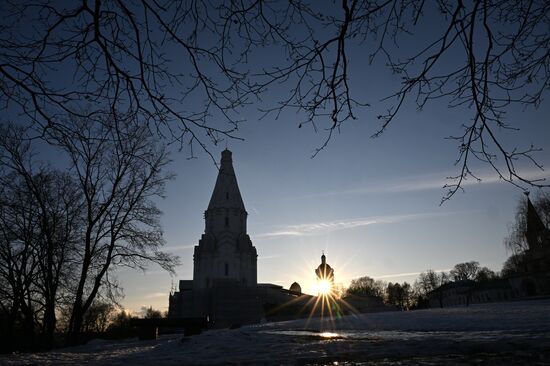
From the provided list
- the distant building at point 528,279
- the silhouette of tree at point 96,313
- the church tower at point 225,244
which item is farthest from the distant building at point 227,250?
the distant building at point 528,279

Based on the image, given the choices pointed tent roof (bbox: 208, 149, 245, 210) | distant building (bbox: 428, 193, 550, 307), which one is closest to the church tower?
pointed tent roof (bbox: 208, 149, 245, 210)

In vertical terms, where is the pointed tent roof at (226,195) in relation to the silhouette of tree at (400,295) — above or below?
above

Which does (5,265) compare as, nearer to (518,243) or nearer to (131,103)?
(131,103)

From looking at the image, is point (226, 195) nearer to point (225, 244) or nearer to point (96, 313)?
point (225, 244)

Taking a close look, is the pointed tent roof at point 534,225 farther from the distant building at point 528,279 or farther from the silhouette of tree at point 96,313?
the silhouette of tree at point 96,313

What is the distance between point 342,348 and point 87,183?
12.6 m

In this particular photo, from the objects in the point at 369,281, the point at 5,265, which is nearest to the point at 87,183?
the point at 5,265

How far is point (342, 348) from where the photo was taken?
2984 millimetres

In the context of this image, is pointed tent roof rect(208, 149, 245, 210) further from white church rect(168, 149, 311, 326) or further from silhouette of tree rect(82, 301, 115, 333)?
silhouette of tree rect(82, 301, 115, 333)

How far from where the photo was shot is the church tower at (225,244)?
53406mm

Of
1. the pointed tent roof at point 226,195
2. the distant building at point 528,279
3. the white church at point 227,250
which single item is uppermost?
the pointed tent roof at point 226,195

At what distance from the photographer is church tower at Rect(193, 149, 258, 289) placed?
5341 cm

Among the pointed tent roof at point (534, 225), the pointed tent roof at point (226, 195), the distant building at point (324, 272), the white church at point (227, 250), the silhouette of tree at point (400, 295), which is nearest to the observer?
the pointed tent roof at point (534, 225)

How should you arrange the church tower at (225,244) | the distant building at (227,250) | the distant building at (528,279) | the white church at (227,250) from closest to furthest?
the distant building at (528,279)
the distant building at (227,250)
the white church at (227,250)
the church tower at (225,244)
